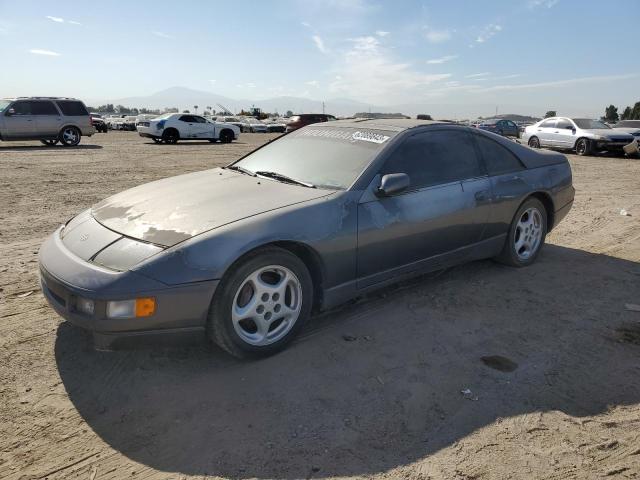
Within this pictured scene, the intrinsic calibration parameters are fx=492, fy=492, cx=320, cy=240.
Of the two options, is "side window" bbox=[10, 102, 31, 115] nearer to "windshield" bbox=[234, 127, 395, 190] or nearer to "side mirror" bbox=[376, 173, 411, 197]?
"windshield" bbox=[234, 127, 395, 190]

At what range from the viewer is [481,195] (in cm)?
429

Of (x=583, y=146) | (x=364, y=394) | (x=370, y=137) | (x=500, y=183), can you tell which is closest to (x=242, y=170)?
(x=370, y=137)

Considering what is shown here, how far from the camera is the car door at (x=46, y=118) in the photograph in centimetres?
1719

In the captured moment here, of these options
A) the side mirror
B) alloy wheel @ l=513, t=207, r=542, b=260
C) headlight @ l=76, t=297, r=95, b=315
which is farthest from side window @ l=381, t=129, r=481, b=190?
headlight @ l=76, t=297, r=95, b=315

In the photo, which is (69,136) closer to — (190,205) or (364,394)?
(190,205)

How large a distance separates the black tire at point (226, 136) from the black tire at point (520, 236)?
21.0 metres

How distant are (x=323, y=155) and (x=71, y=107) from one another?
1741 cm

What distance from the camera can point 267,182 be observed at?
3.70 meters

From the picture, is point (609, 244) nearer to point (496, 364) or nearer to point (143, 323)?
point (496, 364)

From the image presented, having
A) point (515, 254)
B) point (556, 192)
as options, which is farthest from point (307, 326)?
point (556, 192)

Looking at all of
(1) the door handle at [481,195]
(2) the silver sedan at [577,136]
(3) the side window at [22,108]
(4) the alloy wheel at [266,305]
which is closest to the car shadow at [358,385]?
(4) the alloy wheel at [266,305]

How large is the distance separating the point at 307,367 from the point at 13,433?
1554 mm

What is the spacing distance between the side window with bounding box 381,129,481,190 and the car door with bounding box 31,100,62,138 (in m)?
17.2

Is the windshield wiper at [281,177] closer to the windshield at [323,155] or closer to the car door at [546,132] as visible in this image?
the windshield at [323,155]
